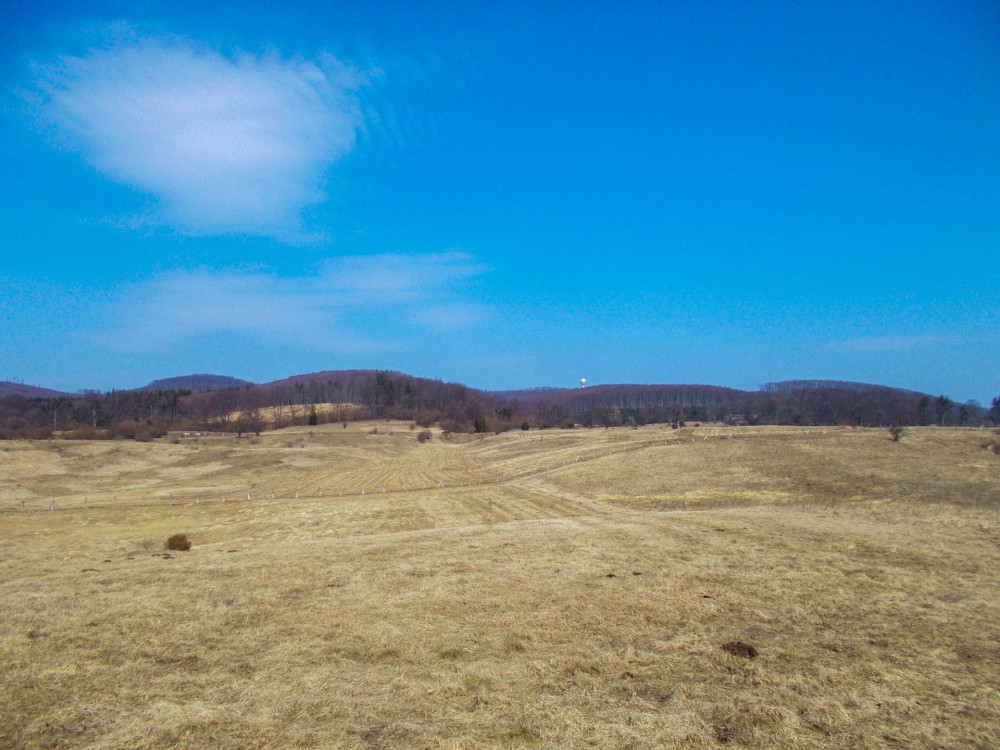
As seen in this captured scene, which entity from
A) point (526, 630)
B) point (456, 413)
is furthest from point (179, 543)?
point (456, 413)

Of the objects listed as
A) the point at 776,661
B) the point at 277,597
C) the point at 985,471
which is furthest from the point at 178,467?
the point at 985,471

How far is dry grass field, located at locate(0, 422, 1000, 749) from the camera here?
24.0 ft

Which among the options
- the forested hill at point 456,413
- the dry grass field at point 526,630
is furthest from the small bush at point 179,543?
the forested hill at point 456,413

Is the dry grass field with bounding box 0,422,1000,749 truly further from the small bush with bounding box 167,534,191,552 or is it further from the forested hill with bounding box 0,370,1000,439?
the forested hill with bounding box 0,370,1000,439

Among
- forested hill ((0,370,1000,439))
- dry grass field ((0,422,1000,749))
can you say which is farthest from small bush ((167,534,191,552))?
forested hill ((0,370,1000,439))

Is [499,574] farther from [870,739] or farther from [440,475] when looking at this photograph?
[440,475]

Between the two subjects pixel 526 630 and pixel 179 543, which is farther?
pixel 179 543

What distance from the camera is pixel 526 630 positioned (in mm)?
11086

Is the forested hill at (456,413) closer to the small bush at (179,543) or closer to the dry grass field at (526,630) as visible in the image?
the dry grass field at (526,630)

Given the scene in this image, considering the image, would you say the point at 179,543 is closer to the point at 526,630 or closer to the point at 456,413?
the point at 526,630

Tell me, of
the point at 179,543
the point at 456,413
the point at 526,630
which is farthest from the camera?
the point at 456,413

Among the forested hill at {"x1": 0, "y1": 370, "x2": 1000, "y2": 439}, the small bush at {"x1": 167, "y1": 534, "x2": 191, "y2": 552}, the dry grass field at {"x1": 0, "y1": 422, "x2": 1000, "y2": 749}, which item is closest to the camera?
the dry grass field at {"x1": 0, "y1": 422, "x2": 1000, "y2": 749}

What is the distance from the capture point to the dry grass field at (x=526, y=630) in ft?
24.0

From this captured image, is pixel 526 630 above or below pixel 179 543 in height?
above
